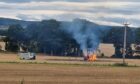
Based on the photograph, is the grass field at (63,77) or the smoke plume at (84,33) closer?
the grass field at (63,77)

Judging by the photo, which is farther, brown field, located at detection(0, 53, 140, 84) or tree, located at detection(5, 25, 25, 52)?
tree, located at detection(5, 25, 25, 52)

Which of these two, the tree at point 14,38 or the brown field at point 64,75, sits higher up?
the tree at point 14,38

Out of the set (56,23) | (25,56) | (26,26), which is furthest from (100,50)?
(25,56)

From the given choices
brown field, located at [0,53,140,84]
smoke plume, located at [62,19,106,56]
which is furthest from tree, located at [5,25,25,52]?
brown field, located at [0,53,140,84]

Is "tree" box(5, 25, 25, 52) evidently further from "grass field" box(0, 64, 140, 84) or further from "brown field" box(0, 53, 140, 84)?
"grass field" box(0, 64, 140, 84)

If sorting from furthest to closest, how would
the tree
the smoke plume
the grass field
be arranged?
1. the tree
2. the smoke plume
3. the grass field

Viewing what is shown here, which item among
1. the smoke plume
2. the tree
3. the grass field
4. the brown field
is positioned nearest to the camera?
the grass field

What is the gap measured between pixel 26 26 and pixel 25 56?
48.8 meters

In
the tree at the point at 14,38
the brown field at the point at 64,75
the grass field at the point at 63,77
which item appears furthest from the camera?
the tree at the point at 14,38

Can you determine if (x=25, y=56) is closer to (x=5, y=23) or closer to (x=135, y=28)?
(x=135, y=28)

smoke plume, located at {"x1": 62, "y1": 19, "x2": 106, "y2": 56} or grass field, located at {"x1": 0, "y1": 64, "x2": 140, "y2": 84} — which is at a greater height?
smoke plume, located at {"x1": 62, "y1": 19, "x2": 106, "y2": 56}

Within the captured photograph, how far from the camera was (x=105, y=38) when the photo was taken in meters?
152

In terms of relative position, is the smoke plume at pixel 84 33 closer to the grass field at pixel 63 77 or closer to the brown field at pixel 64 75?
the brown field at pixel 64 75

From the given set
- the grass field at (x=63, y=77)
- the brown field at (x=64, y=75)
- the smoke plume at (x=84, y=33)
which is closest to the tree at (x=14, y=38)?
the smoke plume at (x=84, y=33)
